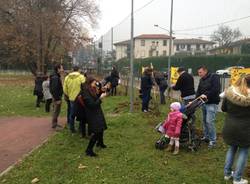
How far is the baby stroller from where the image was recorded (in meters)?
8.80

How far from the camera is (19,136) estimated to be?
11.1 metres

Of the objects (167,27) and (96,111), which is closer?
(96,111)

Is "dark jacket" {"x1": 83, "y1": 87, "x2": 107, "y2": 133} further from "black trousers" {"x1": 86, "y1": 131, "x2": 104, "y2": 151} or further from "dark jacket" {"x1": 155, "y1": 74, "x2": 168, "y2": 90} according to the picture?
"dark jacket" {"x1": 155, "y1": 74, "x2": 168, "y2": 90}

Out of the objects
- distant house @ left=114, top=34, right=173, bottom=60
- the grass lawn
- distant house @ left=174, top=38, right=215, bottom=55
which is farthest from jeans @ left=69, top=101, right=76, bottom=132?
distant house @ left=174, top=38, right=215, bottom=55

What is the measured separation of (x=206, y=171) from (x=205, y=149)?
1.67m

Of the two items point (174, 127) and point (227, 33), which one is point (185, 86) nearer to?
point (174, 127)

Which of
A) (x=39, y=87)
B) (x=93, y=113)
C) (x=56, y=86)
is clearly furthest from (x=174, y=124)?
(x=39, y=87)

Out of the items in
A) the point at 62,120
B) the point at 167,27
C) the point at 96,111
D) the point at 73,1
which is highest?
the point at 73,1

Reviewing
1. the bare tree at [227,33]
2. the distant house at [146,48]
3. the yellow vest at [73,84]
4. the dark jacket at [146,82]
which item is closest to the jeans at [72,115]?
the yellow vest at [73,84]

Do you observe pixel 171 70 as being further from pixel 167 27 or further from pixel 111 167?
pixel 111 167

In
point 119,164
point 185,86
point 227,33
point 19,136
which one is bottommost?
point 19,136

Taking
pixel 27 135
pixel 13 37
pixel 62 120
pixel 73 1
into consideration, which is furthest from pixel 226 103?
pixel 73 1

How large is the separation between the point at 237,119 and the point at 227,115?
0.22 meters

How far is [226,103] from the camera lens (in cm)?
666
